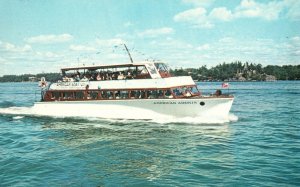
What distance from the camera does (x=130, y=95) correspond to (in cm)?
2864

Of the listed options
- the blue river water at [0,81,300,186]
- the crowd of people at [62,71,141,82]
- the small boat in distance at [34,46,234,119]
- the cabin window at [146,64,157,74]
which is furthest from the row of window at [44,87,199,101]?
the blue river water at [0,81,300,186]

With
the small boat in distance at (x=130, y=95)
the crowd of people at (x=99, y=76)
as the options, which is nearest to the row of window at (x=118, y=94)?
the small boat in distance at (x=130, y=95)

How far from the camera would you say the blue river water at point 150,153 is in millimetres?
14141

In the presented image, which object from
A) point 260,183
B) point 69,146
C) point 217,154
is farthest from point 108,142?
point 260,183

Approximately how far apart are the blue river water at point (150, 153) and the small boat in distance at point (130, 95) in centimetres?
107

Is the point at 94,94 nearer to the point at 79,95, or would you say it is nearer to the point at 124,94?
the point at 79,95

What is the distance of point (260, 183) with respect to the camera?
43.4 feet

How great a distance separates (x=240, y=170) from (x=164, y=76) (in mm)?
15260

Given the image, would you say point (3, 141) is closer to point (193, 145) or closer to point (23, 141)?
point (23, 141)

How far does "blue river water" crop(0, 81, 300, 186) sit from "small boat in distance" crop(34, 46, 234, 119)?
1.07 m

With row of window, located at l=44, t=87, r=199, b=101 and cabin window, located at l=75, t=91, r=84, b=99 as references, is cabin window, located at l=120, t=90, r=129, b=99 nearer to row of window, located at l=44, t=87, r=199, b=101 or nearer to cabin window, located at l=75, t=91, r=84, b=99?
row of window, located at l=44, t=87, r=199, b=101

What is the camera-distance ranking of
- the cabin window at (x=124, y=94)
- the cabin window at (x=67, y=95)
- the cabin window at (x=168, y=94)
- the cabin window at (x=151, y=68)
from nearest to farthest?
the cabin window at (x=168, y=94)
the cabin window at (x=151, y=68)
the cabin window at (x=124, y=94)
the cabin window at (x=67, y=95)

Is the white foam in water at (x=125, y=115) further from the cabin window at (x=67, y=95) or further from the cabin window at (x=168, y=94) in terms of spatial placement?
the cabin window at (x=168, y=94)

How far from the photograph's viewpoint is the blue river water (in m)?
14.1
